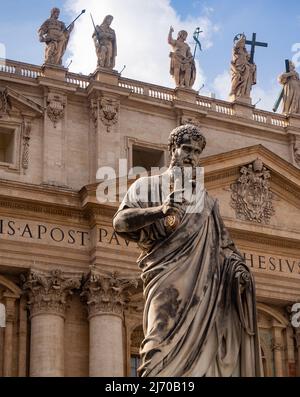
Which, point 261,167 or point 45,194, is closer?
point 45,194

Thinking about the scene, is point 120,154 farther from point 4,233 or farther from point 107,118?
point 4,233

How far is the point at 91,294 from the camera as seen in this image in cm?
2605

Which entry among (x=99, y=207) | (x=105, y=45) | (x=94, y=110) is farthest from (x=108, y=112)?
(x=99, y=207)

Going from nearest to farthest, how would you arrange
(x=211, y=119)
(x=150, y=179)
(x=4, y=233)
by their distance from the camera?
(x=150, y=179) < (x=4, y=233) < (x=211, y=119)

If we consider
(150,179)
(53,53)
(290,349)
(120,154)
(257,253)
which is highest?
(53,53)

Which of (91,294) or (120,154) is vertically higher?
(120,154)

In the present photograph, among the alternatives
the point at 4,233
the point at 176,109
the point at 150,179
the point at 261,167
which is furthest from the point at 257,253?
the point at 150,179

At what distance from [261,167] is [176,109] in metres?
2.94

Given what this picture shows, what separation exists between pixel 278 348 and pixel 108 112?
8166 millimetres

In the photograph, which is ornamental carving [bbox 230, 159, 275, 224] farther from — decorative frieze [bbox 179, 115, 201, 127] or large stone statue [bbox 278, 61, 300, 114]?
large stone statue [bbox 278, 61, 300, 114]

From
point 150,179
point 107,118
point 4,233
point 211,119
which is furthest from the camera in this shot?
point 211,119

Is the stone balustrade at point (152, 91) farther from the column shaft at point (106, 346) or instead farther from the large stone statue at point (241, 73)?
the column shaft at point (106, 346)

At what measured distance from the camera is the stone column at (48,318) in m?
24.9

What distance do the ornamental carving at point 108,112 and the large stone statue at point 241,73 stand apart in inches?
176
